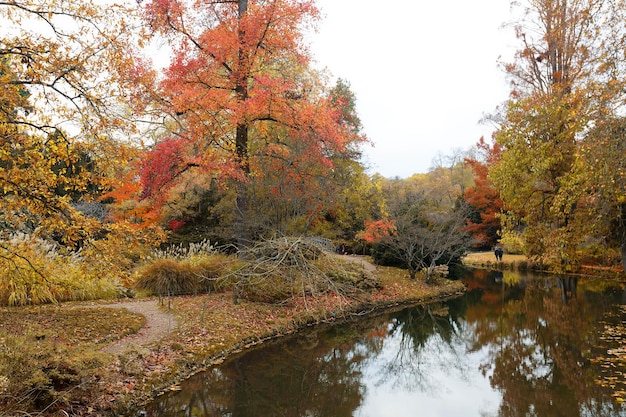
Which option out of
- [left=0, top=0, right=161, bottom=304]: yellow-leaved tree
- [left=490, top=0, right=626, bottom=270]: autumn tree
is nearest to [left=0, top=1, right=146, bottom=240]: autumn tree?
[left=0, top=0, right=161, bottom=304]: yellow-leaved tree

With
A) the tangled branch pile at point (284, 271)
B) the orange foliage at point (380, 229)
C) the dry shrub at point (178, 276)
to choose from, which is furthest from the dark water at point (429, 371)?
the orange foliage at point (380, 229)

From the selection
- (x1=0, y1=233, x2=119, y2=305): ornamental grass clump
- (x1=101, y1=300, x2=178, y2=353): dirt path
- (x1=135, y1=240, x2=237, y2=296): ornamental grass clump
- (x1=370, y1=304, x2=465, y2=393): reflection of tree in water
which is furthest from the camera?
(x1=135, y1=240, x2=237, y2=296): ornamental grass clump

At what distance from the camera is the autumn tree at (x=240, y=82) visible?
1185 cm

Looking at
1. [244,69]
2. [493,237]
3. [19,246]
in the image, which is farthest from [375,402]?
[493,237]

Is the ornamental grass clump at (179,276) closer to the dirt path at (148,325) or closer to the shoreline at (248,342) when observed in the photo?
the dirt path at (148,325)

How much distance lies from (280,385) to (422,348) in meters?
4.50

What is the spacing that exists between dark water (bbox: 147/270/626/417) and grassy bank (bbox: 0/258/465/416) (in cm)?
45

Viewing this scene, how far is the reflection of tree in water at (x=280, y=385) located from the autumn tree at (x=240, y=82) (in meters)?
4.56

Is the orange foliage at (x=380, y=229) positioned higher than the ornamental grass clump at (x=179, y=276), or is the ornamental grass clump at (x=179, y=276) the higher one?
the orange foliage at (x=380, y=229)

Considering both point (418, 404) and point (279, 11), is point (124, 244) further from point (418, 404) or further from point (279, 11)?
point (279, 11)

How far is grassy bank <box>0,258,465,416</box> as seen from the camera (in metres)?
5.02

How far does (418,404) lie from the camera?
6.89 metres

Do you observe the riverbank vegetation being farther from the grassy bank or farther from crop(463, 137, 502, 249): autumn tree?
crop(463, 137, 502, 249): autumn tree

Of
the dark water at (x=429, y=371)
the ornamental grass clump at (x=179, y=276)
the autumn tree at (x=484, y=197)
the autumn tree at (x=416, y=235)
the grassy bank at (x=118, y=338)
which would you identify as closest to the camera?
the grassy bank at (x=118, y=338)
